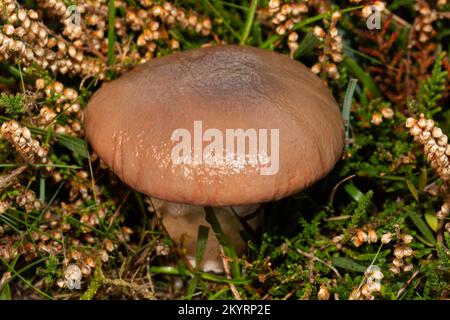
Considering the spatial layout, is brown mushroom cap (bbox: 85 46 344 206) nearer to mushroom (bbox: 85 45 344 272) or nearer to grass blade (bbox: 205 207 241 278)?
mushroom (bbox: 85 45 344 272)

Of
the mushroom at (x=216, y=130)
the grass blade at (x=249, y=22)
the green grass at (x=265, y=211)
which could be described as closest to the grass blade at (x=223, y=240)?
the green grass at (x=265, y=211)

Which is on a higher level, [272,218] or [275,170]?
Answer: [275,170]

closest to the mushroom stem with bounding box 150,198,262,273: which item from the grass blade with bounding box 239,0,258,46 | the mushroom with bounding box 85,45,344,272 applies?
the mushroom with bounding box 85,45,344,272

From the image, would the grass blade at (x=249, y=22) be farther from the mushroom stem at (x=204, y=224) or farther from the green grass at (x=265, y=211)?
the mushroom stem at (x=204, y=224)

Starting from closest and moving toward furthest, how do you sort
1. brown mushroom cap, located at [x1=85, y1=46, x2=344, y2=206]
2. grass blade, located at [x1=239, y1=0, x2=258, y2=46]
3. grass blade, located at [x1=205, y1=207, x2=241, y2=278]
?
1. brown mushroom cap, located at [x1=85, y1=46, x2=344, y2=206]
2. grass blade, located at [x1=205, y1=207, x2=241, y2=278]
3. grass blade, located at [x1=239, y1=0, x2=258, y2=46]

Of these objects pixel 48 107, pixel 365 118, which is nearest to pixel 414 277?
pixel 365 118

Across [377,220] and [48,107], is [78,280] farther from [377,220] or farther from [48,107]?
[377,220]

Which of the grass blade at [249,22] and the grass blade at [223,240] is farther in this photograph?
the grass blade at [249,22]
